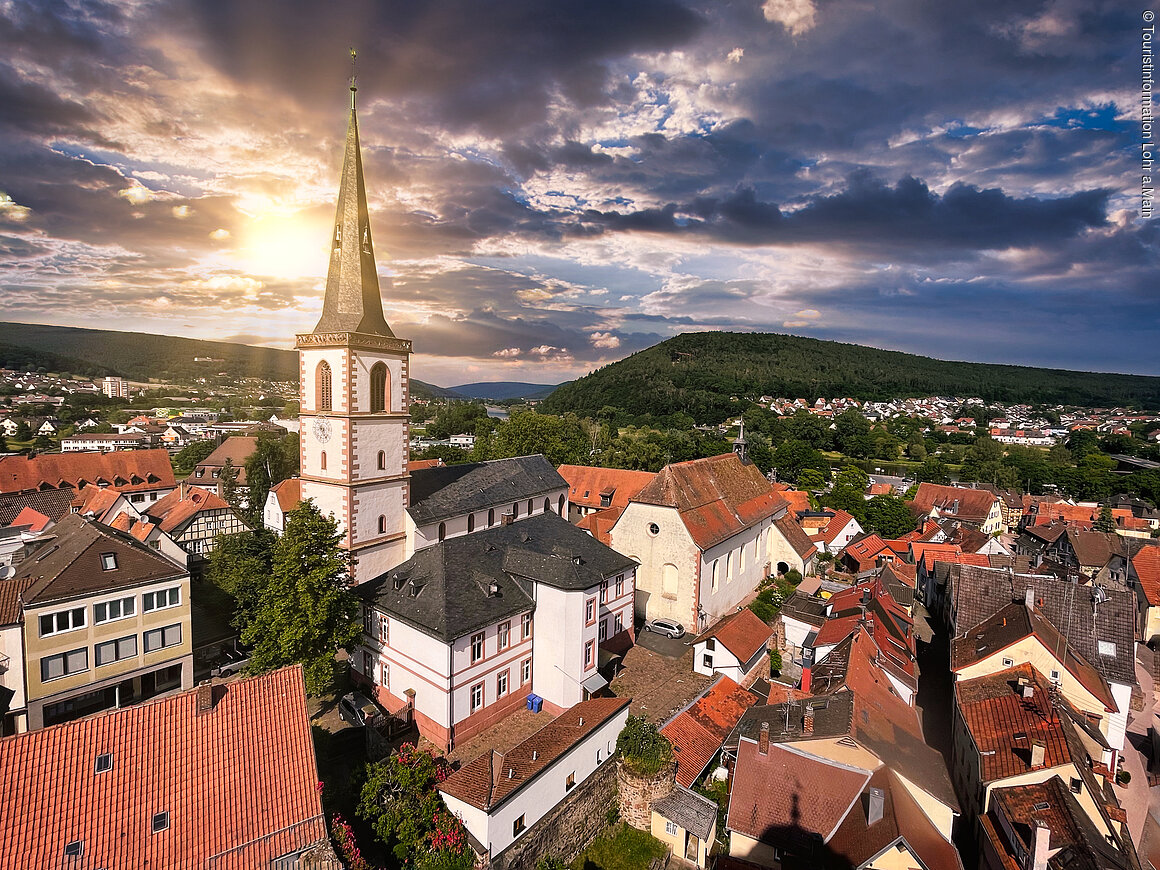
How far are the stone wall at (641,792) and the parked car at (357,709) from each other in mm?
10230

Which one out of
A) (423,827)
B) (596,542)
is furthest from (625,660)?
(423,827)

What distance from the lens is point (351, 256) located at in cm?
2833

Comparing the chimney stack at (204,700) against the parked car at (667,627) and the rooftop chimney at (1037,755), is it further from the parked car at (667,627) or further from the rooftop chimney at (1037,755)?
the rooftop chimney at (1037,755)

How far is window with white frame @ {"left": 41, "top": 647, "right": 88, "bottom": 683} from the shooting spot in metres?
23.3

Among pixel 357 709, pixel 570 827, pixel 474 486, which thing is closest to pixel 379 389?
pixel 474 486

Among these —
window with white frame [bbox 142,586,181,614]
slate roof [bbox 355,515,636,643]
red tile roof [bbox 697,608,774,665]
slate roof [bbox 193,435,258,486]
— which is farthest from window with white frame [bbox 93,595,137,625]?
slate roof [bbox 193,435,258,486]

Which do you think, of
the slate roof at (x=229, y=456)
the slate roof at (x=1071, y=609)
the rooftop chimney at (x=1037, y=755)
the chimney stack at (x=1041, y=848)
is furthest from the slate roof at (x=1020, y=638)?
the slate roof at (x=229, y=456)

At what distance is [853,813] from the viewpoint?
1777 centimetres

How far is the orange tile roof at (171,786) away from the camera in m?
12.0

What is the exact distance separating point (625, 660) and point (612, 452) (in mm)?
46396

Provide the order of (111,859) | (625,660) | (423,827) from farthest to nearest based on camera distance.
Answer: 1. (625,660)
2. (423,827)
3. (111,859)

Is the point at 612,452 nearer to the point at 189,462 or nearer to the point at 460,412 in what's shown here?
the point at 460,412

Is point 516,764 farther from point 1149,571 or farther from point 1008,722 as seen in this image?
point 1149,571

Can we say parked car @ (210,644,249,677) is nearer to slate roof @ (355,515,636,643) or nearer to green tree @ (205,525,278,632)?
green tree @ (205,525,278,632)
